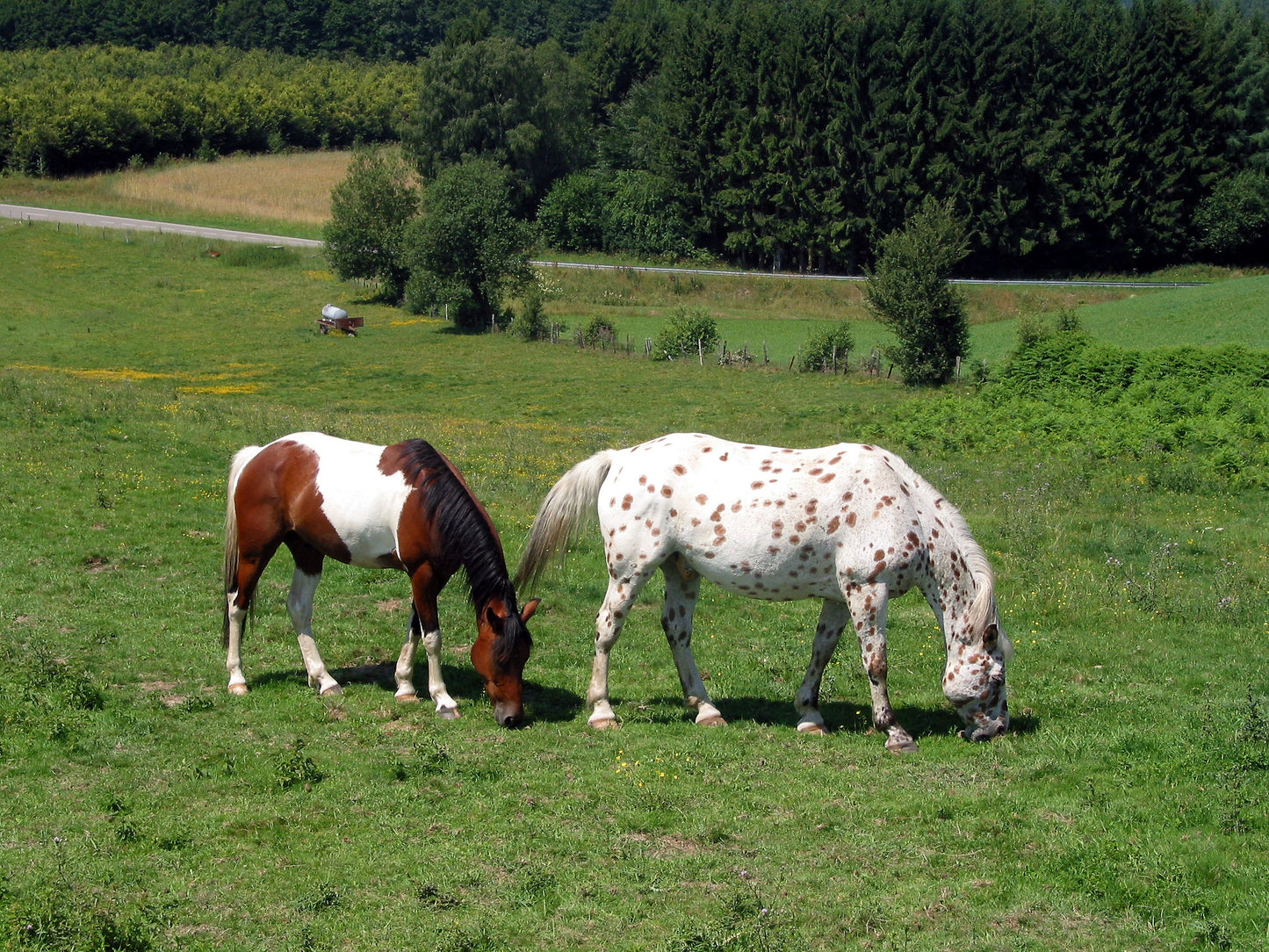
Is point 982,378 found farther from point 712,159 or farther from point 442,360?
point 712,159

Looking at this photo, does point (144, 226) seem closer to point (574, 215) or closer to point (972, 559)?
point (574, 215)

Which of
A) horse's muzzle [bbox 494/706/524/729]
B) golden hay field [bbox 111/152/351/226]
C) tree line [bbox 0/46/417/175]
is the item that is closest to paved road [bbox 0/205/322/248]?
golden hay field [bbox 111/152/351/226]

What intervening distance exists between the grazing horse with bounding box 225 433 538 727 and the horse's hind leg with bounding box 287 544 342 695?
1 centimetres

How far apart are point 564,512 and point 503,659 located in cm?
167

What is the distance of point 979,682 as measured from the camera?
10969mm

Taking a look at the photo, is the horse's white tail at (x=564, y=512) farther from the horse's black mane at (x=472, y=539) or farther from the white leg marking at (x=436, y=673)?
the white leg marking at (x=436, y=673)

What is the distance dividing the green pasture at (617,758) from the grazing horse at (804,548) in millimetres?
617

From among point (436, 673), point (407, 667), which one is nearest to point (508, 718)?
point (436, 673)

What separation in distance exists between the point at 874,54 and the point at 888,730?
81.1m

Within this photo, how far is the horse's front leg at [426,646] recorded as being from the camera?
11.8 meters

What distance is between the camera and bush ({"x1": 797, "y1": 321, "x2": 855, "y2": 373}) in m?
49.7

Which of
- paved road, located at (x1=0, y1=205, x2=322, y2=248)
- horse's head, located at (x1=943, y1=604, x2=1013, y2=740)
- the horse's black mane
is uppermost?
paved road, located at (x1=0, y1=205, x2=322, y2=248)

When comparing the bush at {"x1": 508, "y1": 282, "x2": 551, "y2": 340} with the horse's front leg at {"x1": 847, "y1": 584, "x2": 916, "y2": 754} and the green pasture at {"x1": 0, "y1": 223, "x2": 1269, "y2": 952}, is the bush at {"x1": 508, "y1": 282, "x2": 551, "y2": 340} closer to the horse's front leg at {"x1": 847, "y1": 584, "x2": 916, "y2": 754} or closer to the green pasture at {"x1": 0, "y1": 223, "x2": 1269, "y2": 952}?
the green pasture at {"x1": 0, "y1": 223, "x2": 1269, "y2": 952}

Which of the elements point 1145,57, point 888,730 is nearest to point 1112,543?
point 888,730
